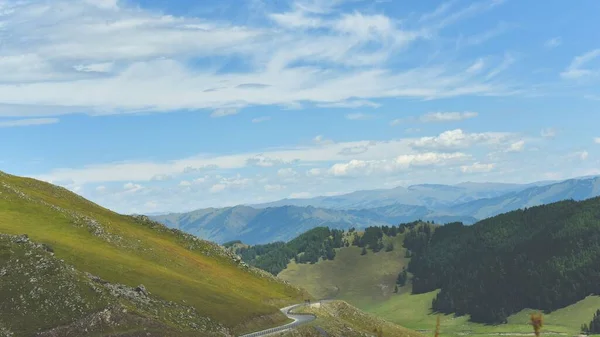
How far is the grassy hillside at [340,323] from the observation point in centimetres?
10115

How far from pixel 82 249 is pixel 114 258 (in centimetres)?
599

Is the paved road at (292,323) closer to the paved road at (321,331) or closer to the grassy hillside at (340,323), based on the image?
the grassy hillside at (340,323)

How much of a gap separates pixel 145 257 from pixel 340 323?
143 ft

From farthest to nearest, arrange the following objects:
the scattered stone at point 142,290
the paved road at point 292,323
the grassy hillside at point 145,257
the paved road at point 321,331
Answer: the grassy hillside at point 145,257 < the paved road at point 321,331 < the paved road at point 292,323 < the scattered stone at point 142,290

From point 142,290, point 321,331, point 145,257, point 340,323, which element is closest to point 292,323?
Answer: point 321,331

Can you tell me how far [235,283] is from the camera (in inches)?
5463

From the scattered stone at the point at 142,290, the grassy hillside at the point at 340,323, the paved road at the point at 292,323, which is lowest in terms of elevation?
the grassy hillside at the point at 340,323

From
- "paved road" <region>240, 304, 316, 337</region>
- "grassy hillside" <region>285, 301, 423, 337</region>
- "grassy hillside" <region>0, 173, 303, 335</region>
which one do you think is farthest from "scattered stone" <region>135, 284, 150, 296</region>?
"grassy hillside" <region>285, 301, 423, 337</region>

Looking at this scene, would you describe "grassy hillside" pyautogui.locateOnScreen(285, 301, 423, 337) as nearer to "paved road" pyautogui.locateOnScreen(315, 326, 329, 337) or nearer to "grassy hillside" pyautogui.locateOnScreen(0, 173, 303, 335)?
"paved road" pyautogui.locateOnScreen(315, 326, 329, 337)

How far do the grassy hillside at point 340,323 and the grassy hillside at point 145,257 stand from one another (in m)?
9.66

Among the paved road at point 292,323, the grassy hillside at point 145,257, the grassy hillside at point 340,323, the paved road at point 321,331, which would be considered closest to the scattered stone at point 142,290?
the grassy hillside at point 145,257

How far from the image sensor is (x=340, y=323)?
114 m

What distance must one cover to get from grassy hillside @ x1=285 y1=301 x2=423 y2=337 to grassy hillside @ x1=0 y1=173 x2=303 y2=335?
31.7 feet

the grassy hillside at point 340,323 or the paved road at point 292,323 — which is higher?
the paved road at point 292,323
